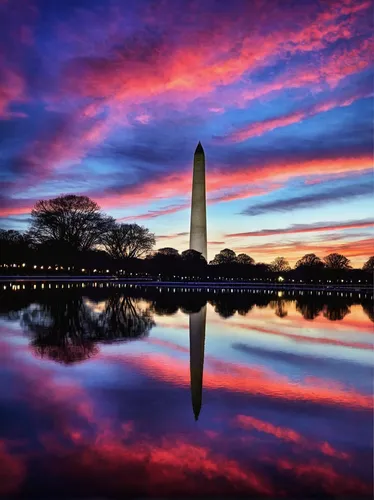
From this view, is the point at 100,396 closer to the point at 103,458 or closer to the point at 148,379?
the point at 148,379

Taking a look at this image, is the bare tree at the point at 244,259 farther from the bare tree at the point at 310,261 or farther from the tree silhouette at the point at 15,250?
the tree silhouette at the point at 15,250

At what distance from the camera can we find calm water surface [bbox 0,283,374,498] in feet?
15.2

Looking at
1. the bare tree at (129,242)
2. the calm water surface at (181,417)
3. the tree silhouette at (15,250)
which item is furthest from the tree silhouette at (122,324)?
the bare tree at (129,242)

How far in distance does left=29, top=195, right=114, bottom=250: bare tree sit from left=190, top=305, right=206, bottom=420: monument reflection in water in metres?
44.5

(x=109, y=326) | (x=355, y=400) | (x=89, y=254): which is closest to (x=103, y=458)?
(x=355, y=400)

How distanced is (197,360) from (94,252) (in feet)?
201

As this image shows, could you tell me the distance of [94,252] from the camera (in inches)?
2741

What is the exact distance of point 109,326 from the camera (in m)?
15.0

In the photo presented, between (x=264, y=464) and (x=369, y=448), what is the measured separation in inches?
56.9

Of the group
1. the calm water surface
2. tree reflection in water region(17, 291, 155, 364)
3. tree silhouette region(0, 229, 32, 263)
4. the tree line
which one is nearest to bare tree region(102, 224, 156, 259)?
the tree line

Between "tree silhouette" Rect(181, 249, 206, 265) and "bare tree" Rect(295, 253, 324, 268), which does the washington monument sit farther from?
"bare tree" Rect(295, 253, 324, 268)

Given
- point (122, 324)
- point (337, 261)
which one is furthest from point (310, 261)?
point (122, 324)

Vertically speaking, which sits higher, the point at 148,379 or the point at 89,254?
the point at 89,254

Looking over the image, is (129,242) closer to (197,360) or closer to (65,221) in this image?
(65,221)
